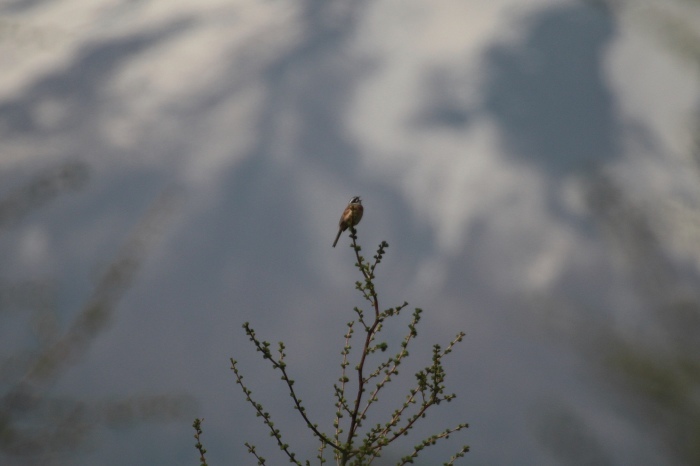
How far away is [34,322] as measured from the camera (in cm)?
412

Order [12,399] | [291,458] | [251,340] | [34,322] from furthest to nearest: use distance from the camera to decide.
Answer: [291,458] < [251,340] < [34,322] < [12,399]

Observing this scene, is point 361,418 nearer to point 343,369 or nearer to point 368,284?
point 343,369

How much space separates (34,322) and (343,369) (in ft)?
17.1

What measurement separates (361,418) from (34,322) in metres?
5.20

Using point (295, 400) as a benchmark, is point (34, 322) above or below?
below

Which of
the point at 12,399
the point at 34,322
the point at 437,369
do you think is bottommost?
the point at 12,399

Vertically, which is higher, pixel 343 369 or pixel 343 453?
pixel 343 369

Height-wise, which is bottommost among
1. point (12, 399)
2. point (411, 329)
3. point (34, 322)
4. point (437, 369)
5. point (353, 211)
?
point (12, 399)

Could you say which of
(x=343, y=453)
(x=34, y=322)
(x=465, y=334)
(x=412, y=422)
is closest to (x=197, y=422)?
(x=343, y=453)

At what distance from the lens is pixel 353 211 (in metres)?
10.2

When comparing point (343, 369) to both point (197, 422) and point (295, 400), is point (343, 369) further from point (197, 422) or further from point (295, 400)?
point (197, 422)

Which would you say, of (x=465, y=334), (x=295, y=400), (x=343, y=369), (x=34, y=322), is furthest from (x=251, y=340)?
(x=34, y=322)

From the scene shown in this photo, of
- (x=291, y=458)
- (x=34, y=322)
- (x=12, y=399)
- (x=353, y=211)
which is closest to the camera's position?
(x=12, y=399)

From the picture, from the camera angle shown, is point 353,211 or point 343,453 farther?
point 353,211
